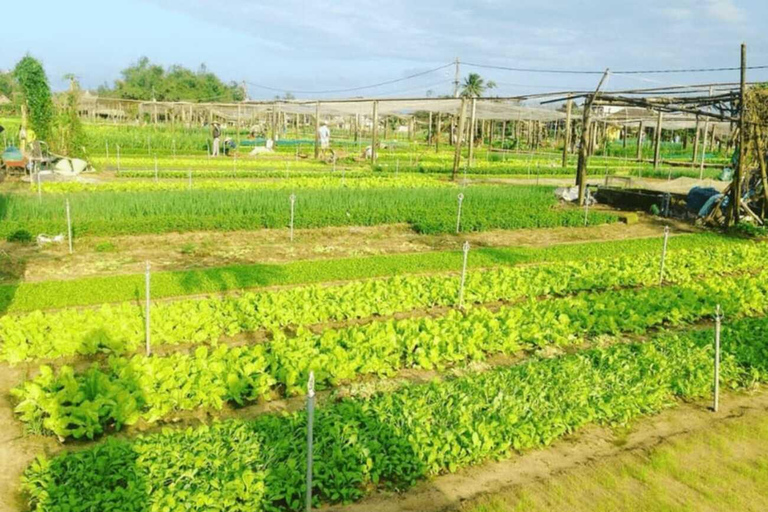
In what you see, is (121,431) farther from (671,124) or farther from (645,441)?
(671,124)

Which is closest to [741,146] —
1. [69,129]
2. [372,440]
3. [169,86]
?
[372,440]

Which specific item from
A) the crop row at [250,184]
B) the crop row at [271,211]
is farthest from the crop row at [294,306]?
the crop row at [250,184]

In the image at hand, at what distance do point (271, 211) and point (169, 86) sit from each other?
313 feet

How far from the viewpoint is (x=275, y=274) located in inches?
455

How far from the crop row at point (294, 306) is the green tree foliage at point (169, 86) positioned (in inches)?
3493

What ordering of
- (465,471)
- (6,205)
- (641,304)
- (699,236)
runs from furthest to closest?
1. (699,236)
2. (6,205)
3. (641,304)
4. (465,471)

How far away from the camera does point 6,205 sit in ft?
47.6

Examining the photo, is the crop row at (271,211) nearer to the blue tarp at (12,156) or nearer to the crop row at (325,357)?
the crop row at (325,357)

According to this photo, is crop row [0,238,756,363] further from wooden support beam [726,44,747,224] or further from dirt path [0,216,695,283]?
wooden support beam [726,44,747,224]

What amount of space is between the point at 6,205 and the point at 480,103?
2889 cm

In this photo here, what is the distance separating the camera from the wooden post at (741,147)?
17.0 meters

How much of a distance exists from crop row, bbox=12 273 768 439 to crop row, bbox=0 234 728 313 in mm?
2898

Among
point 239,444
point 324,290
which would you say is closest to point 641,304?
point 324,290

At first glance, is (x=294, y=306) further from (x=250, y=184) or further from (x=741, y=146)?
(x=741, y=146)
